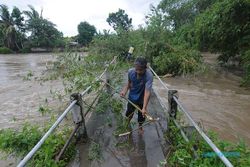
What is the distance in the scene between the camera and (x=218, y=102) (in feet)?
Result: 35.6

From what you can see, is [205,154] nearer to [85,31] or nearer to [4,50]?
[4,50]

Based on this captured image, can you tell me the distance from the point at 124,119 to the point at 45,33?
53303mm

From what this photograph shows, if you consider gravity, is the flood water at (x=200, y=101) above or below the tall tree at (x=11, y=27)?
below

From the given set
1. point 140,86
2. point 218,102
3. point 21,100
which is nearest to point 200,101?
point 218,102

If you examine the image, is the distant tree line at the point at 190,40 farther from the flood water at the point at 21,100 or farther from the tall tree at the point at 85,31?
the tall tree at the point at 85,31

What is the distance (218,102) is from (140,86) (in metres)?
6.56

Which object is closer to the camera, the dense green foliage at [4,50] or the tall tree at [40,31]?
the dense green foliage at [4,50]

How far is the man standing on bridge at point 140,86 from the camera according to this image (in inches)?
195

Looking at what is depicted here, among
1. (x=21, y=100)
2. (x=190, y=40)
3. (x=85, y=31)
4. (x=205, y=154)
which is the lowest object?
(x=21, y=100)

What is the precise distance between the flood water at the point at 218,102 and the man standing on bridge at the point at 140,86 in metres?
3.10

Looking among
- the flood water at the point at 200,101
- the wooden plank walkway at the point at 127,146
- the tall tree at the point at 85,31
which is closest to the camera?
the wooden plank walkway at the point at 127,146

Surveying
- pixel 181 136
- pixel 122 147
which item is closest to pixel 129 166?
pixel 122 147

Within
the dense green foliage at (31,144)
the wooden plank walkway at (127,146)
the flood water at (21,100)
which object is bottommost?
the flood water at (21,100)

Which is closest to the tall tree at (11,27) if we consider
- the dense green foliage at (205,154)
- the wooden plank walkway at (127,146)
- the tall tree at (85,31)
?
the tall tree at (85,31)
